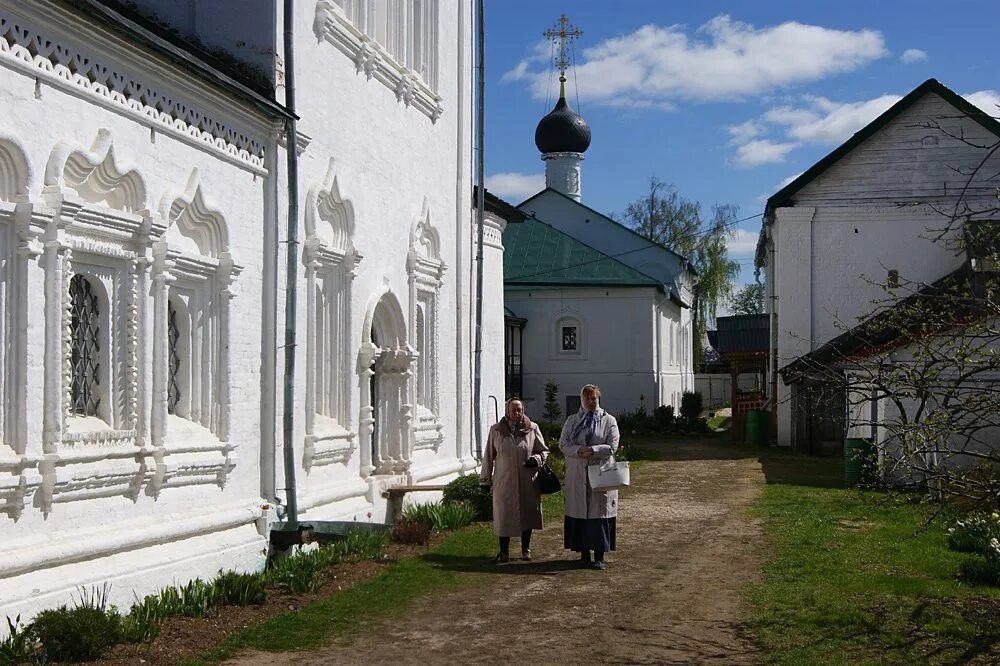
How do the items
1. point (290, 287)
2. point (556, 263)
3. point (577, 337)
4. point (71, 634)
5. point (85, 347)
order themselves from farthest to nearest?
point (556, 263) < point (577, 337) < point (290, 287) < point (85, 347) < point (71, 634)

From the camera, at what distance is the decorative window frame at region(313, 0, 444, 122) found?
40.5 ft

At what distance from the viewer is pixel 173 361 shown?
32.4 ft

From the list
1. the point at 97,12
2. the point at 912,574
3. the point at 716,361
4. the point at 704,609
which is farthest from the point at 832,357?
the point at 716,361

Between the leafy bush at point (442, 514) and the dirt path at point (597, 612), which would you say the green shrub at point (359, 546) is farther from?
the leafy bush at point (442, 514)

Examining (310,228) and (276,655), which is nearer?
(276,655)

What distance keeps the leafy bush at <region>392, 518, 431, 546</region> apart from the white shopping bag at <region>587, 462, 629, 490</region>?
93.4 inches

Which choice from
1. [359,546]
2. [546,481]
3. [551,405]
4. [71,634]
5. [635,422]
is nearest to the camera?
[71,634]

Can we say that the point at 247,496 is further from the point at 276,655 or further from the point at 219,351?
the point at 276,655

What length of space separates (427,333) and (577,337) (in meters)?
21.1

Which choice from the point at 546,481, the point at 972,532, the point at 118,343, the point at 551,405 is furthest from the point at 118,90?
the point at 551,405

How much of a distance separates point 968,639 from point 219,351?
251 inches

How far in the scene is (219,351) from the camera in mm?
10148

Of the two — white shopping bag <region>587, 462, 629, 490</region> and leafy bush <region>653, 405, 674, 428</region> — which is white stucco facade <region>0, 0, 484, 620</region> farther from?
leafy bush <region>653, 405, 674, 428</region>

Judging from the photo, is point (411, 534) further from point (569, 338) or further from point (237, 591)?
point (569, 338)
